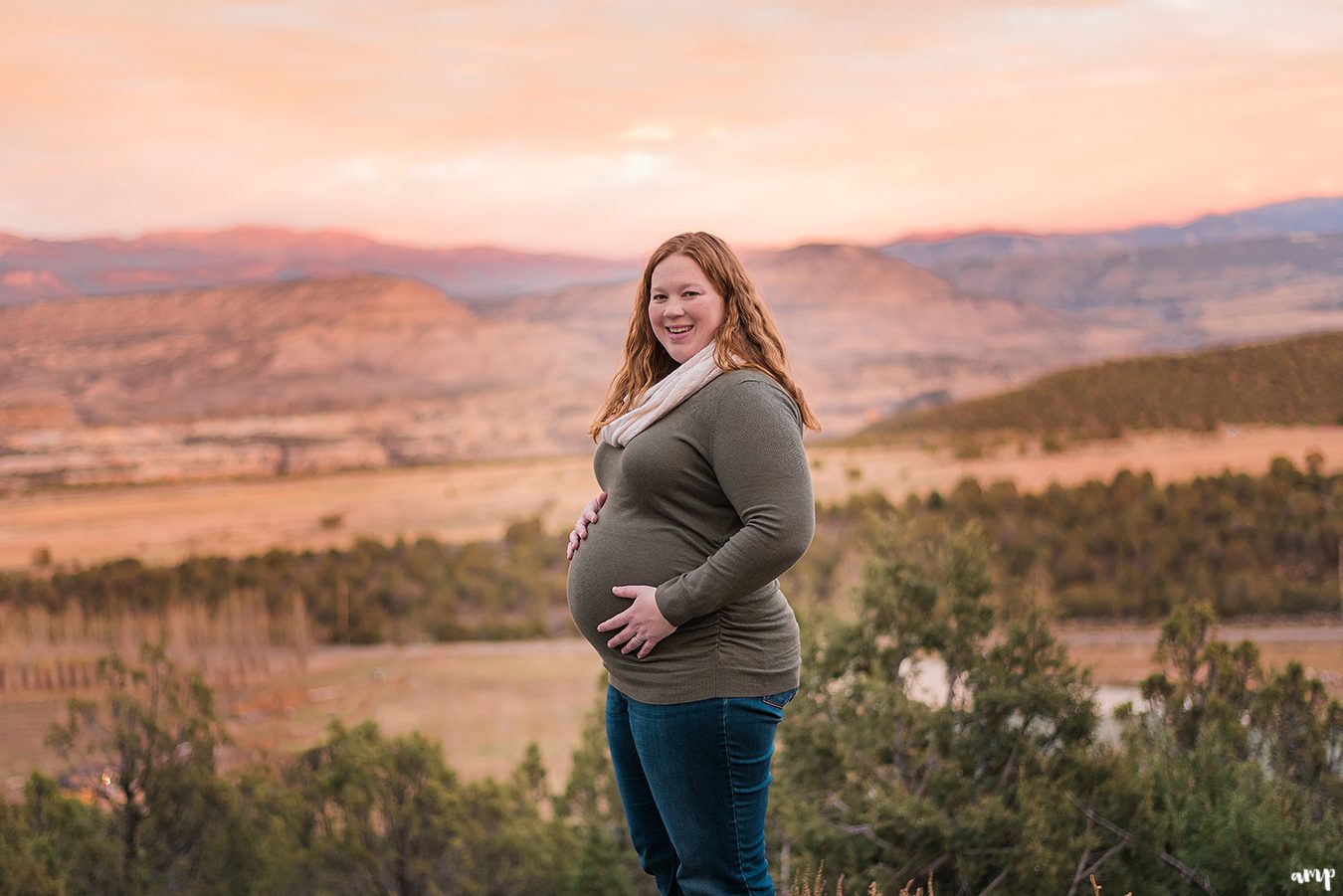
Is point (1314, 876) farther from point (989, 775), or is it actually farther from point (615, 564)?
point (615, 564)

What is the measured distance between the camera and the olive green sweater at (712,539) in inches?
59.9

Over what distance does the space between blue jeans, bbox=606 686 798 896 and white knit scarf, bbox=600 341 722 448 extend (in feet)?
1.40

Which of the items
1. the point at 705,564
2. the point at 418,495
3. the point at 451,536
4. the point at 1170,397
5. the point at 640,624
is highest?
the point at 705,564

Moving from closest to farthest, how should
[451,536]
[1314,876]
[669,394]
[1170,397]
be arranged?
1. [669,394]
2. [1314,876]
3. [1170,397]
4. [451,536]

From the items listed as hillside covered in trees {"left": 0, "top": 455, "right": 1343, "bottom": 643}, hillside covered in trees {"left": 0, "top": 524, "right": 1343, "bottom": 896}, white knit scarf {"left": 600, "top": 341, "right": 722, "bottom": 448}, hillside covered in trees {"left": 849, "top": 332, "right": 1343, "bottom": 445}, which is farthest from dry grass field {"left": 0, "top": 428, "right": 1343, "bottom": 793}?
white knit scarf {"left": 600, "top": 341, "right": 722, "bottom": 448}

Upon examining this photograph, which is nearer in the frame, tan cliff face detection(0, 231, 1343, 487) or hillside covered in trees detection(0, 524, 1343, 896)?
hillside covered in trees detection(0, 524, 1343, 896)

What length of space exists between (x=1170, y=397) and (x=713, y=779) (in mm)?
32712

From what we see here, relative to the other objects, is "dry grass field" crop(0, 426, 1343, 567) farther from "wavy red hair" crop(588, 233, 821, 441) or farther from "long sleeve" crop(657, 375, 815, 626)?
"long sleeve" crop(657, 375, 815, 626)

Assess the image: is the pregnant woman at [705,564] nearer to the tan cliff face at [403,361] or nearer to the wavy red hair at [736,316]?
the wavy red hair at [736,316]

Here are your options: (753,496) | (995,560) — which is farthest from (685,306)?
(995,560)

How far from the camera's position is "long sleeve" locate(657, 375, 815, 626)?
4.96 ft

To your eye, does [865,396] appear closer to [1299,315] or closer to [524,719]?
[1299,315]

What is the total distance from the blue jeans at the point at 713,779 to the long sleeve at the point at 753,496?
0.60 feet

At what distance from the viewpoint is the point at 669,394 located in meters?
1.63
